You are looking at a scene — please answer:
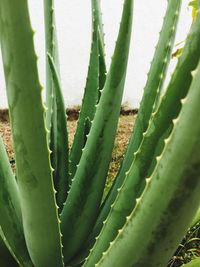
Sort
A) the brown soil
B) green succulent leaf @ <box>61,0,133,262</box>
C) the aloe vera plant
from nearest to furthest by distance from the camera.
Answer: the aloe vera plant < green succulent leaf @ <box>61,0,133,262</box> < the brown soil

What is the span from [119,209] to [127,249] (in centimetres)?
9

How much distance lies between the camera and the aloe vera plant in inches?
15.1

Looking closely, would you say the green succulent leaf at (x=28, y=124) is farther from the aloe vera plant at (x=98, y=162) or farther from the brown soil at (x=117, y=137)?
the brown soil at (x=117, y=137)

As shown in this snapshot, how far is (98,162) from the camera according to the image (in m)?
0.69

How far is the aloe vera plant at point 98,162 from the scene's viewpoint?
384 mm

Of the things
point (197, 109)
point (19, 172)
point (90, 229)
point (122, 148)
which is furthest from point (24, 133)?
point (122, 148)

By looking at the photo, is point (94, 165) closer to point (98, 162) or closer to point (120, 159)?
point (98, 162)

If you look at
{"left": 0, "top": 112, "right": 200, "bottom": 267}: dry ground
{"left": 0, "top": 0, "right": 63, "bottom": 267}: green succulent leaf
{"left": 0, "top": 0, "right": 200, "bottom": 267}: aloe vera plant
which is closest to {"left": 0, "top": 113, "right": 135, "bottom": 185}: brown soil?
{"left": 0, "top": 112, "right": 200, "bottom": 267}: dry ground

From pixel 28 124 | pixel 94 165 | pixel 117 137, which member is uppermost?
pixel 28 124

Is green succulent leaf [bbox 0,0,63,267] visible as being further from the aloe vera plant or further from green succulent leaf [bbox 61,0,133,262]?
green succulent leaf [bbox 61,0,133,262]

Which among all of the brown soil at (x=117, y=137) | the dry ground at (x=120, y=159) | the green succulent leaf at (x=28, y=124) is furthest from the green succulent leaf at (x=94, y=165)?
the brown soil at (x=117, y=137)

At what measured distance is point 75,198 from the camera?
27.5 inches

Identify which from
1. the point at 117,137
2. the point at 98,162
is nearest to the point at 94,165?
the point at 98,162

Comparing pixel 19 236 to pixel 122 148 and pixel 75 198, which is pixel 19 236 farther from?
pixel 122 148
